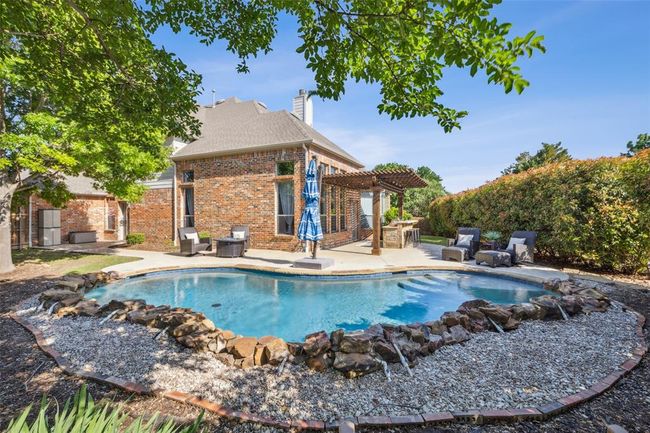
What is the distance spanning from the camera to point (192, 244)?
11594mm

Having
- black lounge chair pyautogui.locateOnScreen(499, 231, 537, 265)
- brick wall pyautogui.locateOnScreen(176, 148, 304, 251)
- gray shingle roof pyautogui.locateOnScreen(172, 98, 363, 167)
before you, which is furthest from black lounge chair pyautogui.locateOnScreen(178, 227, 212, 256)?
black lounge chair pyautogui.locateOnScreen(499, 231, 537, 265)

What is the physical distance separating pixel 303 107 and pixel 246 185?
595cm

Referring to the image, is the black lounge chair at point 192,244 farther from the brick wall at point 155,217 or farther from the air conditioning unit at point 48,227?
the air conditioning unit at point 48,227

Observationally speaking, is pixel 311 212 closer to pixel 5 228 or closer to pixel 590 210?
pixel 590 210

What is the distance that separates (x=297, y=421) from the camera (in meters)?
2.41

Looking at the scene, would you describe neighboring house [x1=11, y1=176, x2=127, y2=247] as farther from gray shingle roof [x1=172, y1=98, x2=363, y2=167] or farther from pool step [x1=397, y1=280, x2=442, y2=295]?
pool step [x1=397, y1=280, x2=442, y2=295]

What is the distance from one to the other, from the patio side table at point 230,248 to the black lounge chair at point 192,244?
119 centimetres

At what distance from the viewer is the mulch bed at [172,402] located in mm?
2383

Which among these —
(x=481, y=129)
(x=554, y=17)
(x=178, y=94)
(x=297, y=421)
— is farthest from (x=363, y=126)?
(x=297, y=421)

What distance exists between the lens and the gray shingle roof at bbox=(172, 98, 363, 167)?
12602 millimetres

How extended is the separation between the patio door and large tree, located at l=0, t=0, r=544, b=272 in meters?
12.3

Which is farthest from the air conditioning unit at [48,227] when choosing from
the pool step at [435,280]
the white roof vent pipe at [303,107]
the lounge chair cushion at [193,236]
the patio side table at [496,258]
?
the patio side table at [496,258]

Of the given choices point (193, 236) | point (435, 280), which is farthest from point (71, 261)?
point (435, 280)

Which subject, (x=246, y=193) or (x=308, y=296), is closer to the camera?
(x=308, y=296)
